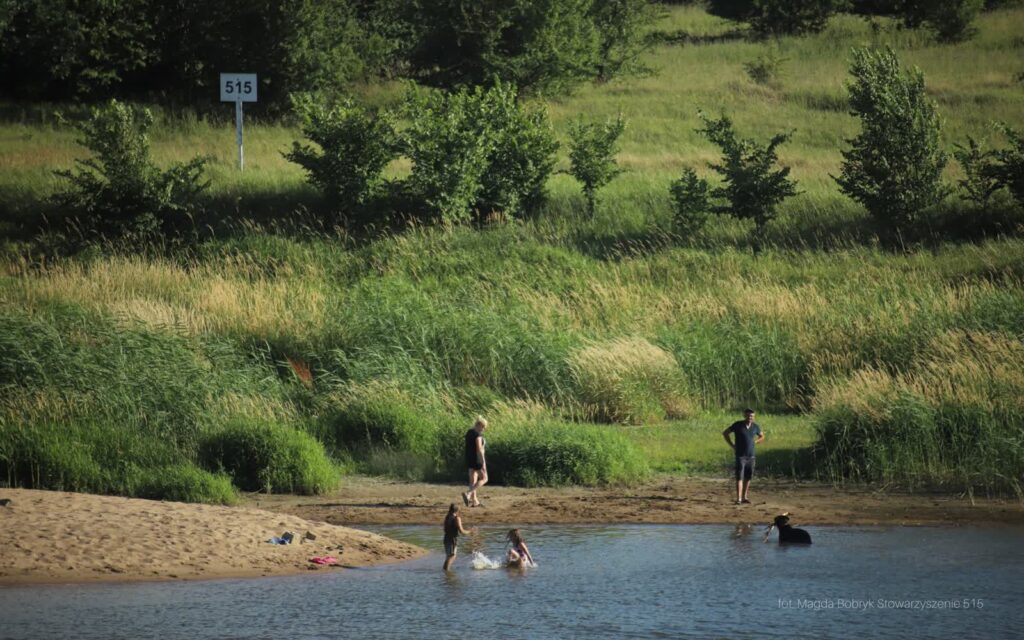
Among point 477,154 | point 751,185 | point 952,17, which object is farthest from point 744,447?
point 952,17

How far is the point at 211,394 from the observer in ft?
72.9

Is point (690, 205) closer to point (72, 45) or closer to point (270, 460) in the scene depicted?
point (270, 460)

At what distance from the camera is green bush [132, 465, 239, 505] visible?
62.3 ft

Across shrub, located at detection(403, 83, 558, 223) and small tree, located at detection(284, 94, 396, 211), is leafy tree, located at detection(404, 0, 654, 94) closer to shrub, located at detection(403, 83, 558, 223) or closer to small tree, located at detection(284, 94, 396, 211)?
shrub, located at detection(403, 83, 558, 223)

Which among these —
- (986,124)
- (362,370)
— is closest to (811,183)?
(986,124)

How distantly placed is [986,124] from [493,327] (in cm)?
3005

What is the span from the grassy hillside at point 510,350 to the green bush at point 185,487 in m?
0.04

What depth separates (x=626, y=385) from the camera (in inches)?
969

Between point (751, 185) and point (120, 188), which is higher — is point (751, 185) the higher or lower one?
the higher one

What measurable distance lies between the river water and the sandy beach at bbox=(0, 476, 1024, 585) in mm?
550

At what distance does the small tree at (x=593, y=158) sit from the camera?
127ft

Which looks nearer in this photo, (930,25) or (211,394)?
(211,394)

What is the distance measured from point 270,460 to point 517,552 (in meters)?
6.15

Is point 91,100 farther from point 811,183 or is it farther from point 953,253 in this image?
point 953,253
